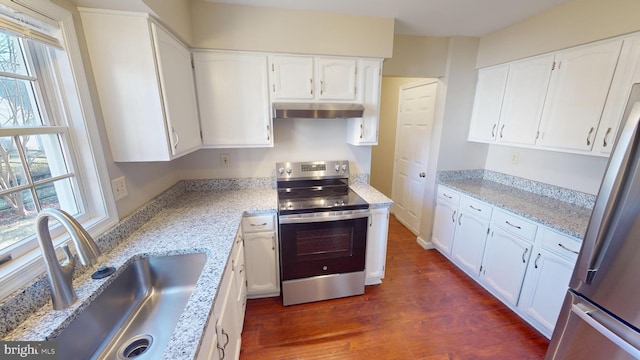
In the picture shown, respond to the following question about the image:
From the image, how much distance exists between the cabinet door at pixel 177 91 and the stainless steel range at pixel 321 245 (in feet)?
2.83

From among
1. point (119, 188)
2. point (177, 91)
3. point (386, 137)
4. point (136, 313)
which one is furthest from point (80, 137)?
point (386, 137)

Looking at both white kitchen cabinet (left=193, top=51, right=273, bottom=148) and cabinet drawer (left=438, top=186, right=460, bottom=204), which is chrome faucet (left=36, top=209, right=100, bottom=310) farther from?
cabinet drawer (left=438, top=186, right=460, bottom=204)

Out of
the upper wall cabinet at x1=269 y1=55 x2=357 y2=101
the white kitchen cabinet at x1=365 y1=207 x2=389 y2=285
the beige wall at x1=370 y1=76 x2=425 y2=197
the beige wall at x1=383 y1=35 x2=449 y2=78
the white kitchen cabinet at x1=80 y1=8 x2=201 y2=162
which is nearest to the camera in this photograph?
the white kitchen cabinet at x1=80 y1=8 x2=201 y2=162

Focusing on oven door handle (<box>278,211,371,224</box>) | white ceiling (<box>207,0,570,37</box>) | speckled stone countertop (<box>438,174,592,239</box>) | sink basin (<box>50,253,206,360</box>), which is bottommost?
sink basin (<box>50,253,206,360</box>)

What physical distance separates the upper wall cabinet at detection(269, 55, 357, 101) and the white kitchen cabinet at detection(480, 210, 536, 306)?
1.74 metres

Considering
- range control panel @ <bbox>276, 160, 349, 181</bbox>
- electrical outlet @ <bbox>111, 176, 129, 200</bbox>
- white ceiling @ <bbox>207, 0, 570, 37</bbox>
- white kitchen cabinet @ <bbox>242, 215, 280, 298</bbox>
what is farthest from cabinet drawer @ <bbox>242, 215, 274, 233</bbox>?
white ceiling @ <bbox>207, 0, 570, 37</bbox>

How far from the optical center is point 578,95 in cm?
176

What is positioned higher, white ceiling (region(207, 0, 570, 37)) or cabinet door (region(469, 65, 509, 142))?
white ceiling (region(207, 0, 570, 37))

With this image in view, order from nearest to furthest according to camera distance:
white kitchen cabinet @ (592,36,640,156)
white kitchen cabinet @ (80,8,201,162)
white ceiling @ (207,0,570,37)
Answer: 1. white kitchen cabinet @ (80,8,201,162)
2. white kitchen cabinet @ (592,36,640,156)
3. white ceiling @ (207,0,570,37)

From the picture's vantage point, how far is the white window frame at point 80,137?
37.7 inches

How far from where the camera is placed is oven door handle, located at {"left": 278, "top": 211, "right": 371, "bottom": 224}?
6.10ft

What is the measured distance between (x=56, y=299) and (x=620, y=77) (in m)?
3.23

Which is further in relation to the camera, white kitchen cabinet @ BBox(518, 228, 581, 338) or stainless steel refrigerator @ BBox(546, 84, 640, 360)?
white kitchen cabinet @ BBox(518, 228, 581, 338)

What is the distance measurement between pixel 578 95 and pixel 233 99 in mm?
2694
